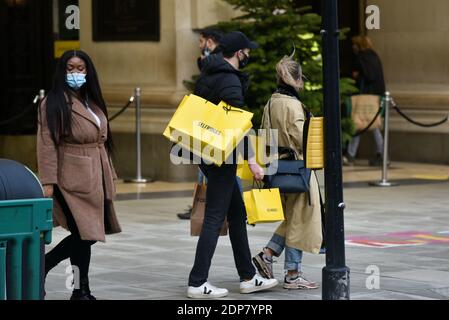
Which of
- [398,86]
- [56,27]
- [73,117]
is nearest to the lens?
[73,117]

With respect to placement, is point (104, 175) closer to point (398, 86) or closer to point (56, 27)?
point (56, 27)

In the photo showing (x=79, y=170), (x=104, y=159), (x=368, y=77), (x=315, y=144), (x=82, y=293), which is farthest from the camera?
(x=368, y=77)

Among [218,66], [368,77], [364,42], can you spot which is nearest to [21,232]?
[218,66]

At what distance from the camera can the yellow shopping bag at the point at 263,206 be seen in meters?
9.77

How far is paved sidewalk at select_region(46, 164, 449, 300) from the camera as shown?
9.94m

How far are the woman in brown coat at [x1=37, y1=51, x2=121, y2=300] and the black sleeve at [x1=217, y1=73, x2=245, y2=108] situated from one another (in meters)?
0.92

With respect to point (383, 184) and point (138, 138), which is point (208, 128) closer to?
point (383, 184)

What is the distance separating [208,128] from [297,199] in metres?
1.23

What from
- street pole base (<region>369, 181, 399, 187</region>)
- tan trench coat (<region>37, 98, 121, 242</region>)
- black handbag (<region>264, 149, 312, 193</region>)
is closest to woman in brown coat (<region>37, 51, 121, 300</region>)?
tan trench coat (<region>37, 98, 121, 242</region>)

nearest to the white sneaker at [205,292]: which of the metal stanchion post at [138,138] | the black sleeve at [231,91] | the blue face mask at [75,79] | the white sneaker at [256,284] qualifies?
the white sneaker at [256,284]

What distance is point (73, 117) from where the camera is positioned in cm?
931

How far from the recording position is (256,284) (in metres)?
9.86
